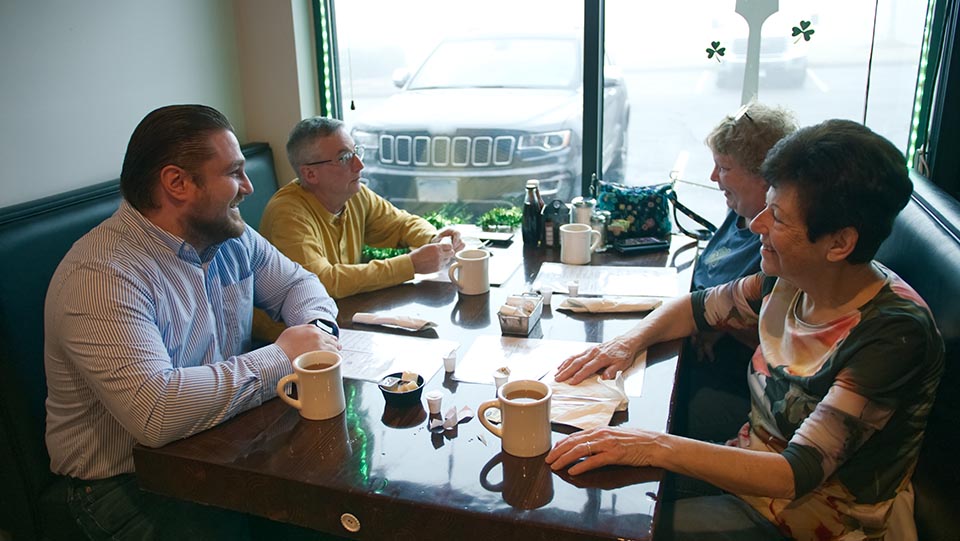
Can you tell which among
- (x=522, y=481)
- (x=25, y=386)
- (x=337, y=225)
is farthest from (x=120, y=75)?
(x=522, y=481)

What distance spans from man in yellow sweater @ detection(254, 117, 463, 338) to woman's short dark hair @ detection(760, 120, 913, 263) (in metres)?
1.11

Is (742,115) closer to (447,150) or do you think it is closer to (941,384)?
(941,384)

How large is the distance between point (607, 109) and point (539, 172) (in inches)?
14.6

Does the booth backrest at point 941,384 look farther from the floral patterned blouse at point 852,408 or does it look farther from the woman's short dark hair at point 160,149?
the woman's short dark hair at point 160,149

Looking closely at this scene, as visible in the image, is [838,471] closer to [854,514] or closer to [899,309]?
[854,514]

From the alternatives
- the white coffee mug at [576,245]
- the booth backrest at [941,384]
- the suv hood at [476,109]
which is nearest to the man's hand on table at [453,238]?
the white coffee mug at [576,245]

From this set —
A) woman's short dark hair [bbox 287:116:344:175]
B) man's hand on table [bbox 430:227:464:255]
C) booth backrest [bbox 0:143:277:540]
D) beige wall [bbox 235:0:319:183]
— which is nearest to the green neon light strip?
man's hand on table [bbox 430:227:464:255]

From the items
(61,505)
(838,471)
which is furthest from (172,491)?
(838,471)

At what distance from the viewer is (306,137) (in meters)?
2.41

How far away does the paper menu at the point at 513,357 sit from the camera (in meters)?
1.57

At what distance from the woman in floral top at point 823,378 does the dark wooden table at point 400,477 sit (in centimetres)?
8

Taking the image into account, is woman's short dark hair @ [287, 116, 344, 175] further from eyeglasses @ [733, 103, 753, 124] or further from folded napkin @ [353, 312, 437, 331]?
eyeglasses @ [733, 103, 753, 124]

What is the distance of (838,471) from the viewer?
1369 millimetres

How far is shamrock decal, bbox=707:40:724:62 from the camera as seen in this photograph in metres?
2.85
